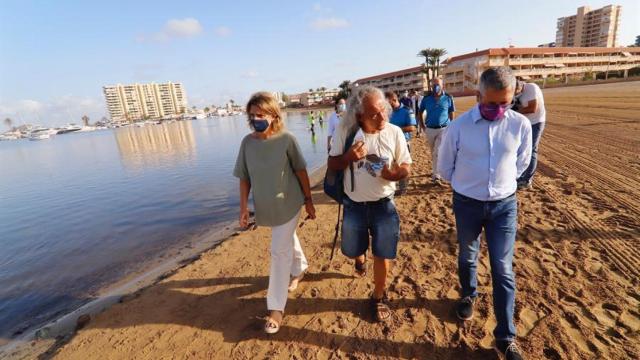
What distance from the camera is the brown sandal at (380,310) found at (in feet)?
8.92

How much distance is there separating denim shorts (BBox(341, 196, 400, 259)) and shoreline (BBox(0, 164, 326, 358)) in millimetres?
3048

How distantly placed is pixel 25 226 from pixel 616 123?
718 inches

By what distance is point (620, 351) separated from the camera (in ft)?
7.10

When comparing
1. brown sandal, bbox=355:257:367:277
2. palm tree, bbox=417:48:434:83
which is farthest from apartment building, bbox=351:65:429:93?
brown sandal, bbox=355:257:367:277

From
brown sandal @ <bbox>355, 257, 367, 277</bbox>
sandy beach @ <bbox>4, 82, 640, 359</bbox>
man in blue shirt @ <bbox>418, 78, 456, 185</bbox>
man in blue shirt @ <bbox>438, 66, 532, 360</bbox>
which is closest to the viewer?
man in blue shirt @ <bbox>438, 66, 532, 360</bbox>

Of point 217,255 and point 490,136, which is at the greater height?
point 490,136

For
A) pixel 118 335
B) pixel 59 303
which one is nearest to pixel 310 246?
pixel 118 335

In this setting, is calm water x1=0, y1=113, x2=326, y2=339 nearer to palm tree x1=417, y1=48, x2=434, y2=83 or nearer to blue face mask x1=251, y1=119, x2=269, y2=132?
blue face mask x1=251, y1=119, x2=269, y2=132

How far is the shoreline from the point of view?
347 centimetres

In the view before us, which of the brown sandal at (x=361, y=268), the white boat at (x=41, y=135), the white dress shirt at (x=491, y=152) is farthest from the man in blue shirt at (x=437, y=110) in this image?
the white boat at (x=41, y=135)

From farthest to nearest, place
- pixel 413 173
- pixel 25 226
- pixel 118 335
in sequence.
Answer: pixel 25 226 → pixel 413 173 → pixel 118 335

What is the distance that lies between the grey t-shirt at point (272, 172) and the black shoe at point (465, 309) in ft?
5.42

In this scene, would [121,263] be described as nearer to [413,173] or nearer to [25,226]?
[25,226]

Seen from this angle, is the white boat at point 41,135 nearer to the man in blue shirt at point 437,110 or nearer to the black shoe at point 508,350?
the man in blue shirt at point 437,110
